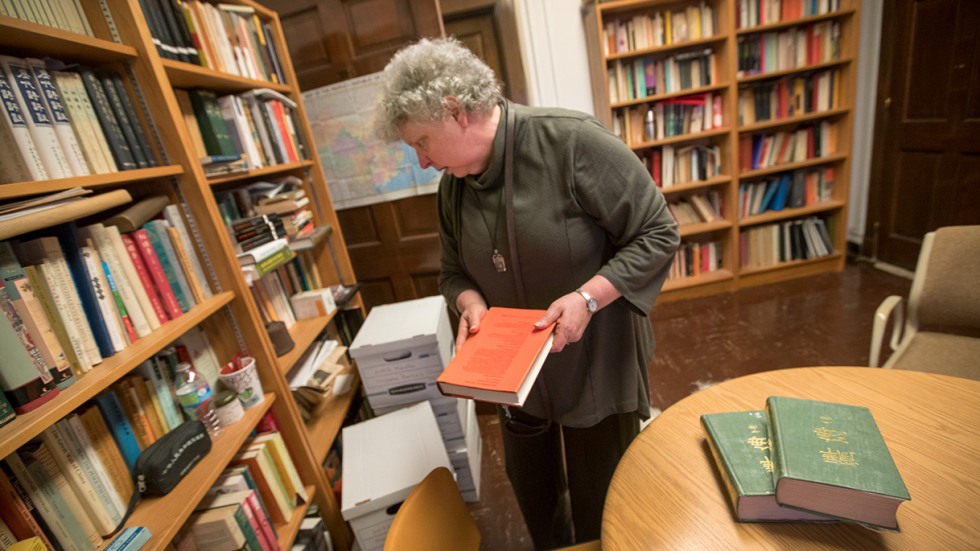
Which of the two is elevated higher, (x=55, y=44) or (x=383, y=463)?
(x=55, y=44)

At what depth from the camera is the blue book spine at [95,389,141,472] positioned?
38.1 inches

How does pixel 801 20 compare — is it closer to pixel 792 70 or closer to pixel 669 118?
pixel 792 70

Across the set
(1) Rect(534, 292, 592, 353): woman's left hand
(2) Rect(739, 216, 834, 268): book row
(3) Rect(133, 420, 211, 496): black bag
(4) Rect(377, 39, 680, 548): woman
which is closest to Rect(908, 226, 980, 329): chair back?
(4) Rect(377, 39, 680, 548): woman

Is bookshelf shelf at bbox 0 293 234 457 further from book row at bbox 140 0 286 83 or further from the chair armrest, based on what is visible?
the chair armrest

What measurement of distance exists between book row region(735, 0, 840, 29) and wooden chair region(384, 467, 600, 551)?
317 centimetres

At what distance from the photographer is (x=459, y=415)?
5.82 ft

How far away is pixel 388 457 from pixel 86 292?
101 centimetres

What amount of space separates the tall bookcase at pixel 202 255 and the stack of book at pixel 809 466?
116cm

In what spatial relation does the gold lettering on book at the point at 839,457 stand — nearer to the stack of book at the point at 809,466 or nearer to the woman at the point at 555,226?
the stack of book at the point at 809,466

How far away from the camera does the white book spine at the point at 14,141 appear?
0.83 meters

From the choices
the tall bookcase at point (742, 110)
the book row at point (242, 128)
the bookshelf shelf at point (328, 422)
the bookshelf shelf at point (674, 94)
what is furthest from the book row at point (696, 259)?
the book row at point (242, 128)

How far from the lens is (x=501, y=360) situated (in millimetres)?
910

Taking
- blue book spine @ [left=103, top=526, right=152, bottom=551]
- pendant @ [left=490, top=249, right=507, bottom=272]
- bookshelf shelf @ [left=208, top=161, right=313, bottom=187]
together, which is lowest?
blue book spine @ [left=103, top=526, right=152, bottom=551]

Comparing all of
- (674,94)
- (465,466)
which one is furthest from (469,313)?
(674,94)
